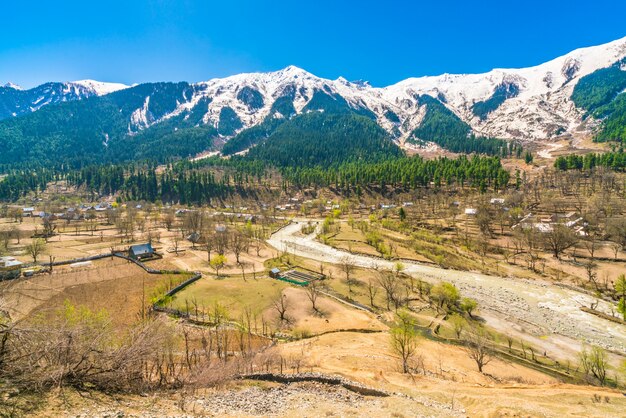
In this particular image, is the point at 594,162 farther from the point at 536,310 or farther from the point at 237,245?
the point at 237,245

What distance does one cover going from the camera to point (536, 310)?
2024 inches

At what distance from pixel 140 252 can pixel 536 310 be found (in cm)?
8295

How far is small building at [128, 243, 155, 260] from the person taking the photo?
75544 millimetres

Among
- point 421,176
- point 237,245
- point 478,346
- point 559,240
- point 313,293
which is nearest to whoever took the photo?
point 478,346

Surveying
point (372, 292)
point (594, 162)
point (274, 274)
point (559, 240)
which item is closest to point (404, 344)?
point (372, 292)

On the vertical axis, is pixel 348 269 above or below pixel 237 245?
below

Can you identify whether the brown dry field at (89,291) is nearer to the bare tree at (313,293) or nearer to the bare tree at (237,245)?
the bare tree at (237,245)

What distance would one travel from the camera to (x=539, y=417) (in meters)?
20.1

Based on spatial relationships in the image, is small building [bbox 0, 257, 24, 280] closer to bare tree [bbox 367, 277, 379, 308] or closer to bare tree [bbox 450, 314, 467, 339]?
bare tree [bbox 367, 277, 379, 308]

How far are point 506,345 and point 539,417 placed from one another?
23.1m

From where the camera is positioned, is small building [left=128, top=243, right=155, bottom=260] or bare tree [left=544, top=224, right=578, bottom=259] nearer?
small building [left=128, top=243, right=155, bottom=260]

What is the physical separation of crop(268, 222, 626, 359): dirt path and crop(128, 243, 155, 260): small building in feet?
167

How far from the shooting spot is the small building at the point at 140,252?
75544 millimetres

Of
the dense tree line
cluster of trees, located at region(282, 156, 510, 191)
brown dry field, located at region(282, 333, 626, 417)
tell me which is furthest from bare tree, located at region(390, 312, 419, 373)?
the dense tree line
